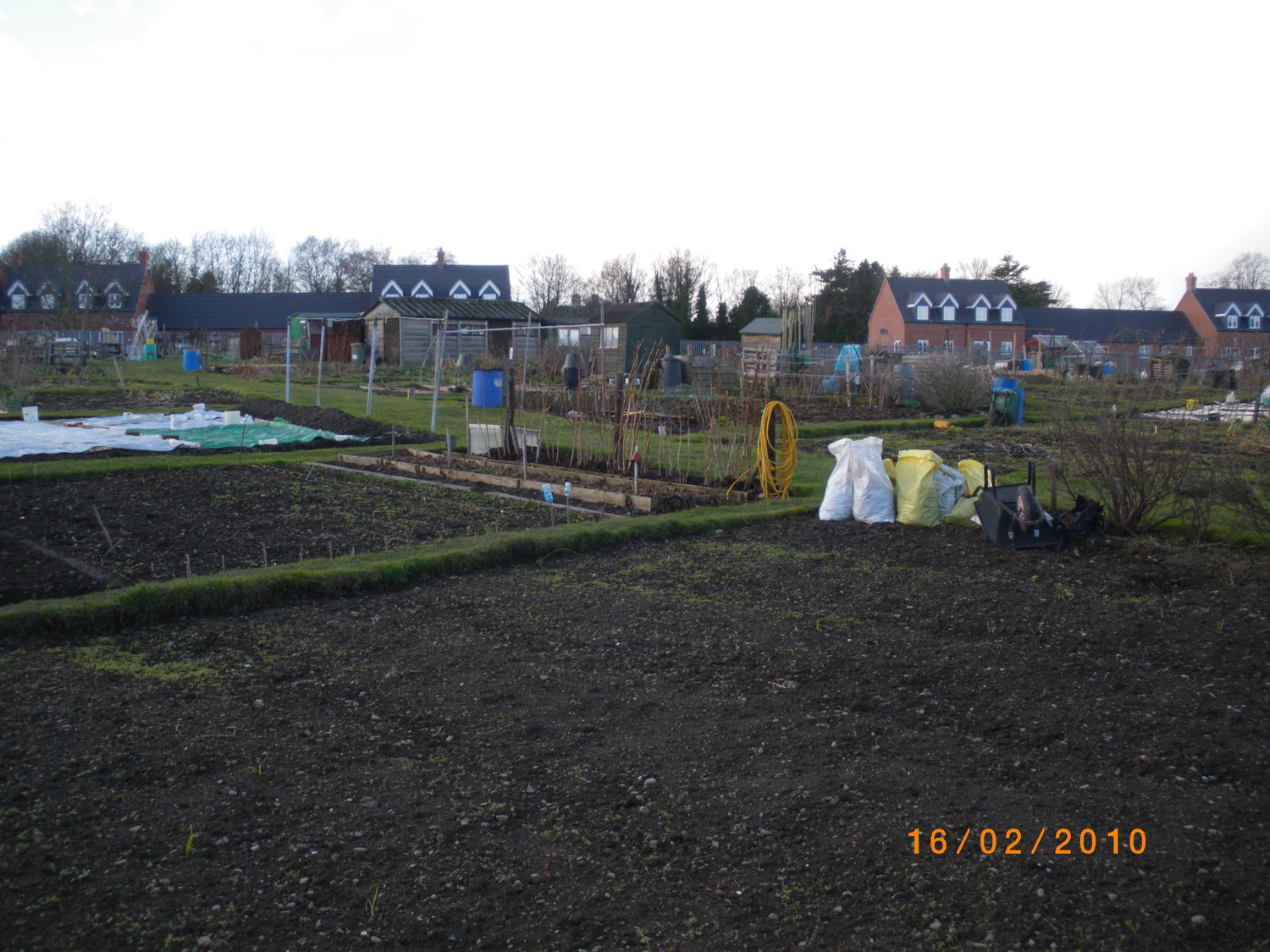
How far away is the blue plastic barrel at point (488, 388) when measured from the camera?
18.9m

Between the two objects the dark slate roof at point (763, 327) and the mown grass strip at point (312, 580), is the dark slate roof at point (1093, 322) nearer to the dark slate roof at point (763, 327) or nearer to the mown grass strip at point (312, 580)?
the dark slate roof at point (763, 327)

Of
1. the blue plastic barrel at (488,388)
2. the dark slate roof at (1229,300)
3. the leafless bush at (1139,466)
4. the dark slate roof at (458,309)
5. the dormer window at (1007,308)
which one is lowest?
the leafless bush at (1139,466)

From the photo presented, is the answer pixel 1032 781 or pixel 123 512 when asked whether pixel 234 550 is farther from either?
pixel 1032 781

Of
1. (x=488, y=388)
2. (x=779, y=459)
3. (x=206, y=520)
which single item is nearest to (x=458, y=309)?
(x=488, y=388)

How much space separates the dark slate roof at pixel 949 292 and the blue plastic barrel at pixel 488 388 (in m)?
42.8

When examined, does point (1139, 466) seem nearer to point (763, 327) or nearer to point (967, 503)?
point (967, 503)

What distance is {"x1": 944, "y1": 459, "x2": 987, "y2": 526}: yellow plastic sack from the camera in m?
9.29

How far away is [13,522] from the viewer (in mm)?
9156

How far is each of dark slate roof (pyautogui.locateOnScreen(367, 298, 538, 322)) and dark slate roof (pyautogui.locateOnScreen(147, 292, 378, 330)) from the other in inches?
675

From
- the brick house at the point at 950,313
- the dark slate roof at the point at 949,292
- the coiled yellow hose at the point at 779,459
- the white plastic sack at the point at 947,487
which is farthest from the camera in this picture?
the dark slate roof at the point at 949,292

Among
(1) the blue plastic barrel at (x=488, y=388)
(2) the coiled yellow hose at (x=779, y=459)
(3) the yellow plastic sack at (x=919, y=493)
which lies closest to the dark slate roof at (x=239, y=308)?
(1) the blue plastic barrel at (x=488, y=388)

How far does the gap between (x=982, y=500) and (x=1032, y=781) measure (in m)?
4.88

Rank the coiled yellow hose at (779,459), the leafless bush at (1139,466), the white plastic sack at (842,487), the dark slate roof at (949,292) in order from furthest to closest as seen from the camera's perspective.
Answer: the dark slate roof at (949,292) < the coiled yellow hose at (779,459) < the white plastic sack at (842,487) < the leafless bush at (1139,466)

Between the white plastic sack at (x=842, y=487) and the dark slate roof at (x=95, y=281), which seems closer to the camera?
the white plastic sack at (x=842, y=487)
